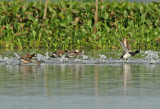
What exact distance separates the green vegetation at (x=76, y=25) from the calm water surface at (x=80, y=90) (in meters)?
14.6

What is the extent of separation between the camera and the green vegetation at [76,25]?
28.2 m

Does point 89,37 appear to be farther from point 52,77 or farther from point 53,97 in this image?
point 53,97

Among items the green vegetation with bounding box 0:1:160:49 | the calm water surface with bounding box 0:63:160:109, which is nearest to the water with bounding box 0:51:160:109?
the calm water surface with bounding box 0:63:160:109

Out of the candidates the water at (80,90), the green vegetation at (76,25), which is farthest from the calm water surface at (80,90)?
the green vegetation at (76,25)

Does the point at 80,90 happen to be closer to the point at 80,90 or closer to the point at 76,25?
the point at 80,90

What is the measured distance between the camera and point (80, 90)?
31.4 ft

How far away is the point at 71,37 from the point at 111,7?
2740mm

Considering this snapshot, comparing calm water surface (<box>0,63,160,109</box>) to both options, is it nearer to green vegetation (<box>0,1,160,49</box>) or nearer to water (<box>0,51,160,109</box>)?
water (<box>0,51,160,109</box>)

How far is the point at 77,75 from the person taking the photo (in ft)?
41.8

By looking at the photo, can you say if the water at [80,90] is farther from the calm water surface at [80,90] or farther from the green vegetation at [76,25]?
the green vegetation at [76,25]

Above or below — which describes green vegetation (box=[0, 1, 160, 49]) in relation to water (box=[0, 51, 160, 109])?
above

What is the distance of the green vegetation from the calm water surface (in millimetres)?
14582

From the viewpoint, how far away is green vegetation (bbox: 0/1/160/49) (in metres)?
28.2

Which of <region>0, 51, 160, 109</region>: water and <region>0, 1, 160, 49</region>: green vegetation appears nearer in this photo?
<region>0, 51, 160, 109</region>: water
